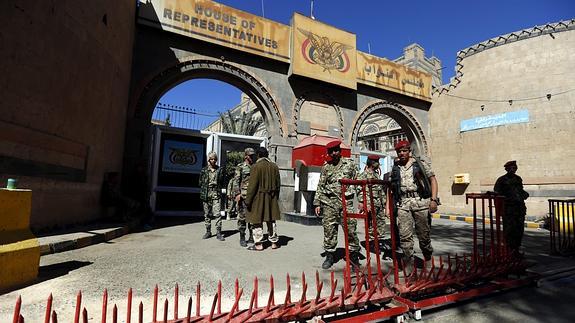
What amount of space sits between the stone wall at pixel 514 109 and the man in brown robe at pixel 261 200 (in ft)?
39.1

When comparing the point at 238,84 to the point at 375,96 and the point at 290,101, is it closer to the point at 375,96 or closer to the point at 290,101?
the point at 290,101

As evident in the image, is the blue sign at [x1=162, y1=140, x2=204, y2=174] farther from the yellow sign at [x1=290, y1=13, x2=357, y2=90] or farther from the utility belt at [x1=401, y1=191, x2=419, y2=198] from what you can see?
the utility belt at [x1=401, y1=191, x2=419, y2=198]

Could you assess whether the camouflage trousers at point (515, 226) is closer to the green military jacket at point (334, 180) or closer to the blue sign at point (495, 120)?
the green military jacket at point (334, 180)

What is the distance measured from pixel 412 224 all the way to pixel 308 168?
229 inches

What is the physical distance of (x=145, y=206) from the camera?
820 centimetres

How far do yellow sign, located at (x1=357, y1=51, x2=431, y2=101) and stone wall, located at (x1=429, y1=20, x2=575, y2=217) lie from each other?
1.13 m

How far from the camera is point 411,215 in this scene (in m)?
4.20

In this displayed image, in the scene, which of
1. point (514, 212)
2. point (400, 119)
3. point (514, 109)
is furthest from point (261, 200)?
point (514, 109)

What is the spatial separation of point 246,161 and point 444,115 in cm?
1273

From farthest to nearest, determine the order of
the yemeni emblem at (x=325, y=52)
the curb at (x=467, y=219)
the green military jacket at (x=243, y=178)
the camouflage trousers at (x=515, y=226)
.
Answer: the yemeni emblem at (x=325, y=52), the curb at (x=467, y=219), the green military jacket at (x=243, y=178), the camouflage trousers at (x=515, y=226)

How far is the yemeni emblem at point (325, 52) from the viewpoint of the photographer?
1141cm

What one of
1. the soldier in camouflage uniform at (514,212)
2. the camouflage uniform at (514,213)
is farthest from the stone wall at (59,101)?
the camouflage uniform at (514,213)

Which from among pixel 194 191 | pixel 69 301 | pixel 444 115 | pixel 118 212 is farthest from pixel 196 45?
pixel 444 115

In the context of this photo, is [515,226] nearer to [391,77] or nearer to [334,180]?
[334,180]
